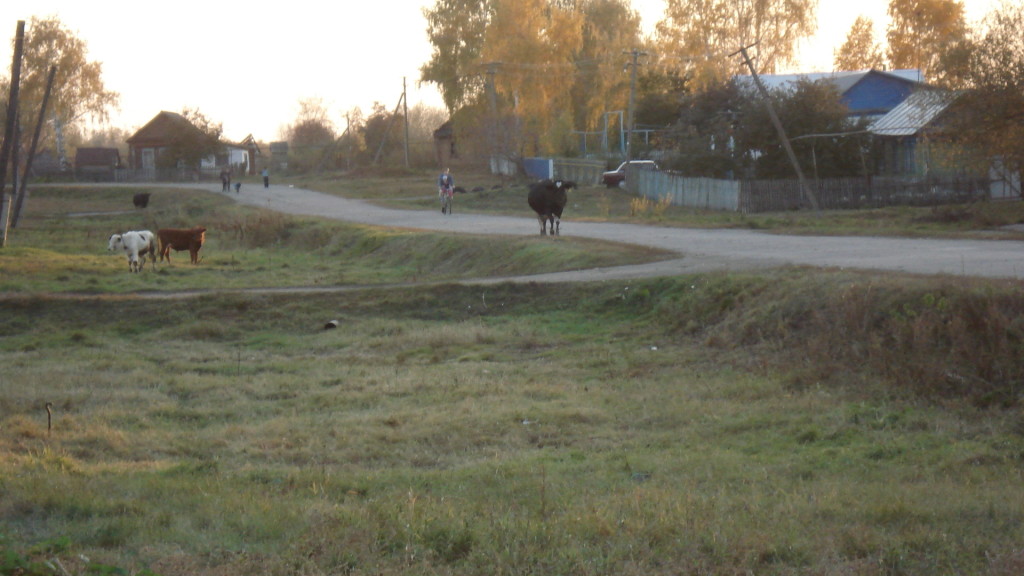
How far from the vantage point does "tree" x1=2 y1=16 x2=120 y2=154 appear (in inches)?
2884

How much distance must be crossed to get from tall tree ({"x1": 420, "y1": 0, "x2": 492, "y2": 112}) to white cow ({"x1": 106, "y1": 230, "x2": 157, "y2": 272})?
44.2 m

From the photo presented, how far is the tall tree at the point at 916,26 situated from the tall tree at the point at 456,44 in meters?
26.4

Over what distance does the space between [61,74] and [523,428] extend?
73.0 meters

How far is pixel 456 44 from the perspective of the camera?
71062 millimetres

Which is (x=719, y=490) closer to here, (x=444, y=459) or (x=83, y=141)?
(x=444, y=459)

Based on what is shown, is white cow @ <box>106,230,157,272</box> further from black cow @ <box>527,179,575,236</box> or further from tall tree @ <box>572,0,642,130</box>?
tall tree @ <box>572,0,642,130</box>

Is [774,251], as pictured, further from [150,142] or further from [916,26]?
[150,142]

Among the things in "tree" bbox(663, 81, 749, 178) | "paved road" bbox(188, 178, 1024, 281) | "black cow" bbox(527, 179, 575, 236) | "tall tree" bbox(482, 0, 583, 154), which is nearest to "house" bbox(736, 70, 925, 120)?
"tree" bbox(663, 81, 749, 178)

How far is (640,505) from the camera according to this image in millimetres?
7016

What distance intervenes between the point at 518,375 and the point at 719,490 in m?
6.08

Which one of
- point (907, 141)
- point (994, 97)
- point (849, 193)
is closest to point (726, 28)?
point (907, 141)

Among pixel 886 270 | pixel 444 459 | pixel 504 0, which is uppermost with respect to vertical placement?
pixel 504 0

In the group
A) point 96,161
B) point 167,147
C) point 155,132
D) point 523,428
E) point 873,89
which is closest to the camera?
point 523,428

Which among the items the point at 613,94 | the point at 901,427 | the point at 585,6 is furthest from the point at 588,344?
the point at 585,6
